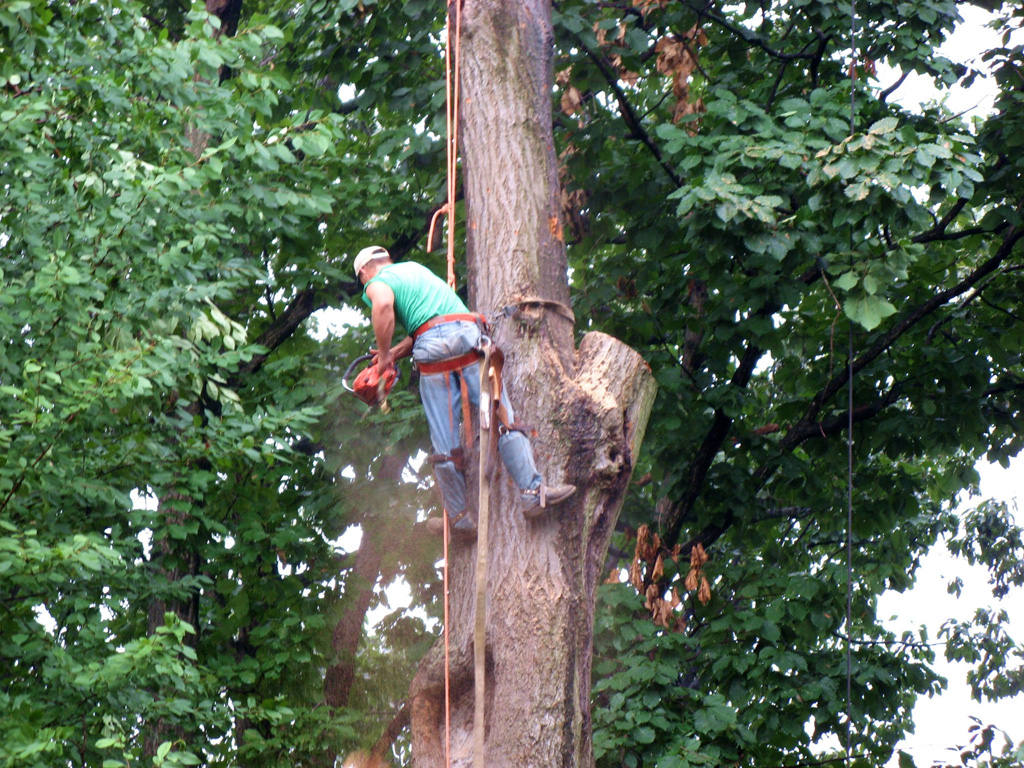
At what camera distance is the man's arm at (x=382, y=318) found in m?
4.79

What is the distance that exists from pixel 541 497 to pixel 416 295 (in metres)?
1.11

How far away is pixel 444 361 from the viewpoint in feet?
15.6

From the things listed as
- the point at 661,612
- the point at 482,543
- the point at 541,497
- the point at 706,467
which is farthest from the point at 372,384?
the point at 706,467

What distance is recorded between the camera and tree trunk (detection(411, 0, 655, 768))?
437cm

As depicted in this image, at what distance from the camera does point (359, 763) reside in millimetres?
8219

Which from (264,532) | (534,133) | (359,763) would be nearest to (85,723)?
(264,532)

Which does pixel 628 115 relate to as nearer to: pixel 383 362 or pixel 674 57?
pixel 674 57

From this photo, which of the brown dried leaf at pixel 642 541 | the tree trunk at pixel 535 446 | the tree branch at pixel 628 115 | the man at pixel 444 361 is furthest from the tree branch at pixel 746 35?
the man at pixel 444 361

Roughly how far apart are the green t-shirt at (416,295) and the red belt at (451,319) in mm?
45

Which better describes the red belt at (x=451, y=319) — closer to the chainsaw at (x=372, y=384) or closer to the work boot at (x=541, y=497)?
the chainsaw at (x=372, y=384)

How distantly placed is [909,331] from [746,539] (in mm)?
2085

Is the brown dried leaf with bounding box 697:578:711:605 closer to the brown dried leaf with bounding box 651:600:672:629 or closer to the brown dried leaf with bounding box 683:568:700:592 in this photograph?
the brown dried leaf with bounding box 683:568:700:592

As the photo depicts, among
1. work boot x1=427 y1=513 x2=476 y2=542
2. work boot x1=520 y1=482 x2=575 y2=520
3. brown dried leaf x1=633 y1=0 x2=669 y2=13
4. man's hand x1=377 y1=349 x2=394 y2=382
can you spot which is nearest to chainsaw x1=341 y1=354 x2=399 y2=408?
man's hand x1=377 y1=349 x2=394 y2=382

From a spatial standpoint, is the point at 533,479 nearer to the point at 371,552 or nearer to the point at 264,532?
the point at 264,532
